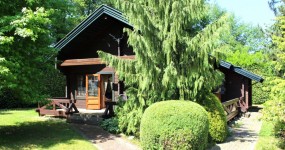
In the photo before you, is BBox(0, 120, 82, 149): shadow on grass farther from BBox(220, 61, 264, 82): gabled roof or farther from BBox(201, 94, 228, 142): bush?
BBox(220, 61, 264, 82): gabled roof

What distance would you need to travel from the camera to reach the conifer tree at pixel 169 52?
10648 mm

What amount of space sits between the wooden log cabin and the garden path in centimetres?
414

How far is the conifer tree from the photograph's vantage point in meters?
10.6

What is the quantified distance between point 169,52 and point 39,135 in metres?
6.00

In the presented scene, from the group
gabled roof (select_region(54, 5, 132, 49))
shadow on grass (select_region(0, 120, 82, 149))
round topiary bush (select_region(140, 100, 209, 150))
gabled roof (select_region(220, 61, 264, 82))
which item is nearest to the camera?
round topiary bush (select_region(140, 100, 209, 150))

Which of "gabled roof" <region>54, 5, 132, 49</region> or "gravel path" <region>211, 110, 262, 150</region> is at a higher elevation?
"gabled roof" <region>54, 5, 132, 49</region>

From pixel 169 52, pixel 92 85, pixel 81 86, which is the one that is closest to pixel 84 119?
pixel 92 85

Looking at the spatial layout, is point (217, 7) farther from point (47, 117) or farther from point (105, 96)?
point (47, 117)

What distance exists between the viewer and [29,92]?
11.1 m

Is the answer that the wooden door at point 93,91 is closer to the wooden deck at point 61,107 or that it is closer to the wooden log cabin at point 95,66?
the wooden log cabin at point 95,66

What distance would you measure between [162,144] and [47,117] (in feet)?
31.9

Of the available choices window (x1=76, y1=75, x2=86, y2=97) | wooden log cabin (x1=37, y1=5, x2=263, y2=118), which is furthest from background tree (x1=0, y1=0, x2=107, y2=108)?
window (x1=76, y1=75, x2=86, y2=97)

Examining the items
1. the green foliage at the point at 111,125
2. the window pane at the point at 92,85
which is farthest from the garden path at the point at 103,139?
the window pane at the point at 92,85

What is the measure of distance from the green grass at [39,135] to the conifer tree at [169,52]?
239cm
